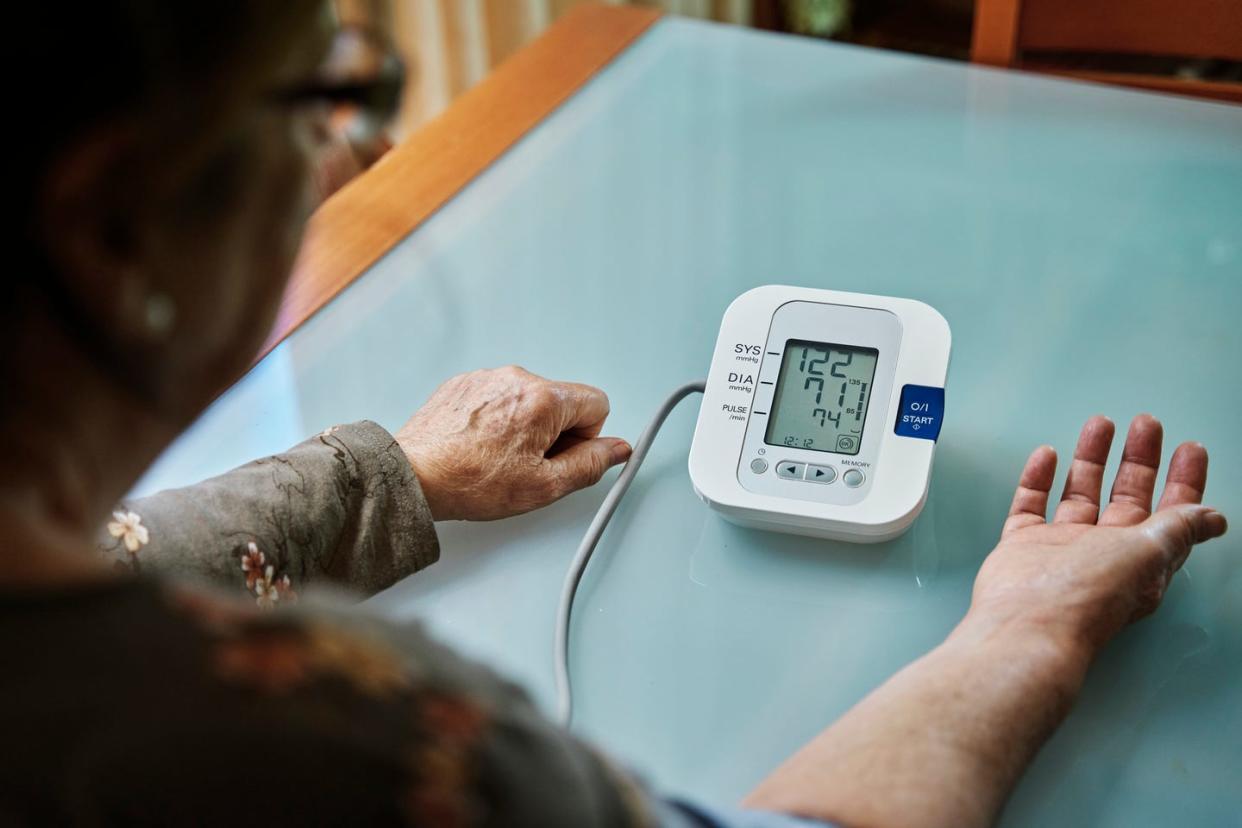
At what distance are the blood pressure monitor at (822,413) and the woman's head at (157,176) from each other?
469 millimetres

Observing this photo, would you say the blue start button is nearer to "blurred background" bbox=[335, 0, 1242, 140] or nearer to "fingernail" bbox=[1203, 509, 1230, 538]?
"fingernail" bbox=[1203, 509, 1230, 538]

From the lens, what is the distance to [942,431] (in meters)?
0.93

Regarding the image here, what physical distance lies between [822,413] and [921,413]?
0.21 ft

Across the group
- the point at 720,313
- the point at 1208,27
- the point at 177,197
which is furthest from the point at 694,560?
the point at 1208,27

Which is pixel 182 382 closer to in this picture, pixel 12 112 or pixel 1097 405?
pixel 12 112

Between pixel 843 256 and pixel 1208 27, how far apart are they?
0.47 m

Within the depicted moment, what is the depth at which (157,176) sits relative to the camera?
0.37m

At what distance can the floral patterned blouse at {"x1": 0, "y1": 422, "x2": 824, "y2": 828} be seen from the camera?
401mm

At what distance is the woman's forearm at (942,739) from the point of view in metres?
0.64

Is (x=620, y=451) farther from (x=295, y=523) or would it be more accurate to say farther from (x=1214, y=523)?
(x=1214, y=523)

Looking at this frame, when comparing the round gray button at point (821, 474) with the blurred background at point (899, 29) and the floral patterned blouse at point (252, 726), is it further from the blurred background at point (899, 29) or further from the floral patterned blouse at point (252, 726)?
the blurred background at point (899, 29)

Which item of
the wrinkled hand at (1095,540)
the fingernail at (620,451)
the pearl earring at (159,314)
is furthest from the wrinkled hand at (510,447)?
the pearl earring at (159,314)

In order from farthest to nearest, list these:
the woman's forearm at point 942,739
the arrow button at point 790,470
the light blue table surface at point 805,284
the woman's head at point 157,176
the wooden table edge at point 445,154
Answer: the wooden table edge at point 445,154
the arrow button at point 790,470
the light blue table surface at point 805,284
the woman's forearm at point 942,739
the woman's head at point 157,176

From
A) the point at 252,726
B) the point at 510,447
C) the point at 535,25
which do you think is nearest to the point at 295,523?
the point at 510,447
